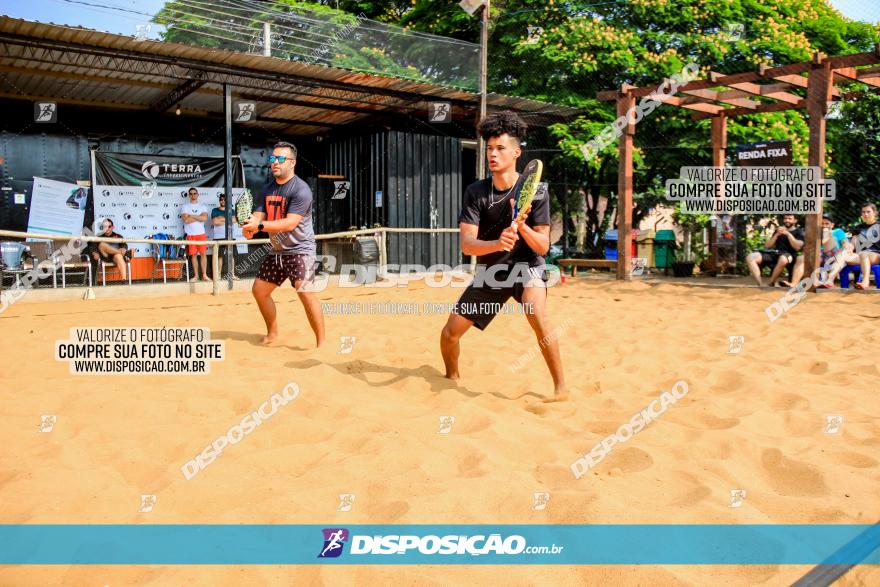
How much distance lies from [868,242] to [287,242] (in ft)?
29.7

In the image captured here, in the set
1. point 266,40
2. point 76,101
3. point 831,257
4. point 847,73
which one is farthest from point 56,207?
point 847,73

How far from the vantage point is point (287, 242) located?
5.83 m

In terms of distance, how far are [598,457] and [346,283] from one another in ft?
32.1

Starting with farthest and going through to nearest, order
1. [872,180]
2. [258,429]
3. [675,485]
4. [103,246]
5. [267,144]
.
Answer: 1. [267,144]
2. [872,180]
3. [103,246]
4. [258,429]
5. [675,485]

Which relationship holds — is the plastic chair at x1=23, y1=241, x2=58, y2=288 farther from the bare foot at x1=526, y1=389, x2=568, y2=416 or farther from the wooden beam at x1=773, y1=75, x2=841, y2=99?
the wooden beam at x1=773, y1=75, x2=841, y2=99

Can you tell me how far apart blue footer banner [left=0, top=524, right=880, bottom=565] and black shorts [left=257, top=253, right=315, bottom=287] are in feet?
11.8

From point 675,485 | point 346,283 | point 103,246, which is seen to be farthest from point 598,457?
point 103,246

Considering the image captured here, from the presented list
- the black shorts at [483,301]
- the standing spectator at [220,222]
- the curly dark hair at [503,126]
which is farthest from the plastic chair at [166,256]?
the curly dark hair at [503,126]

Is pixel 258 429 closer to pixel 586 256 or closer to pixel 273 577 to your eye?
pixel 273 577

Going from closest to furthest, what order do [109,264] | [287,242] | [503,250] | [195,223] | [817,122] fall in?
1. [503,250]
2. [287,242]
3. [817,122]
4. [109,264]
5. [195,223]

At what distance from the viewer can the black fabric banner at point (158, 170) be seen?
45.9 feet

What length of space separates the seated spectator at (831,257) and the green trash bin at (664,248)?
17.7ft

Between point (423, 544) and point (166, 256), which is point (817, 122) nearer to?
point (423, 544)

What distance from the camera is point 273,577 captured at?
2045mm
